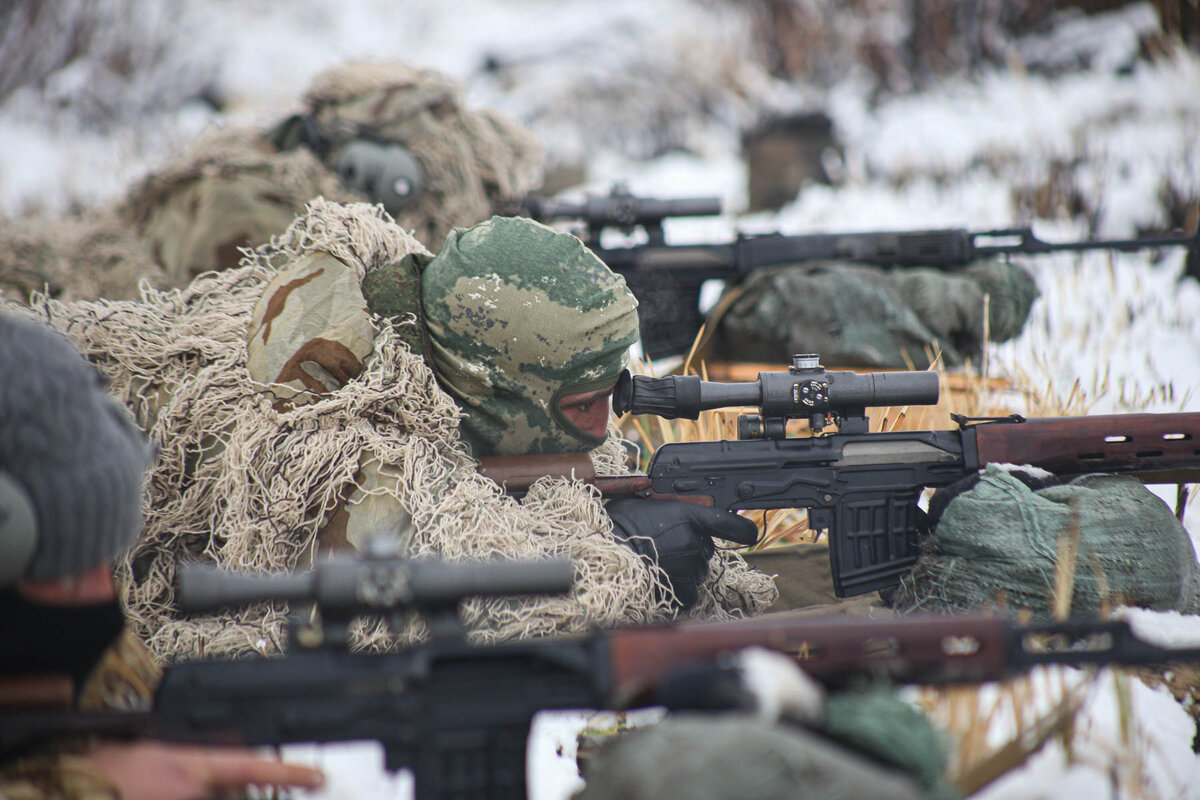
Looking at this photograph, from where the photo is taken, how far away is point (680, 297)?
14.6 ft

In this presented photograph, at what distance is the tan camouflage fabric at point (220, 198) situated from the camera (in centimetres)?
356

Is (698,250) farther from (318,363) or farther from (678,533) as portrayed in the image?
(318,363)

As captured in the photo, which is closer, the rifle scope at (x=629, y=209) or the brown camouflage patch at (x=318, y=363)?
the brown camouflage patch at (x=318, y=363)

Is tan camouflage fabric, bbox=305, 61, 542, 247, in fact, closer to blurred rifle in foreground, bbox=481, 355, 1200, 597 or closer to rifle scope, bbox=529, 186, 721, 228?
rifle scope, bbox=529, 186, 721, 228

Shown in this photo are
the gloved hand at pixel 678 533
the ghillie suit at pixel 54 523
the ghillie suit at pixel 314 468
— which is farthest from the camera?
the gloved hand at pixel 678 533

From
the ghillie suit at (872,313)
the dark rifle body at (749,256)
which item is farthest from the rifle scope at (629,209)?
the ghillie suit at (872,313)

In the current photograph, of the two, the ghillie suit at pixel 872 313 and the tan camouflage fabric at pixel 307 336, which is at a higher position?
the tan camouflage fabric at pixel 307 336

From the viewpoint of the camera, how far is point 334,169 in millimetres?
3996

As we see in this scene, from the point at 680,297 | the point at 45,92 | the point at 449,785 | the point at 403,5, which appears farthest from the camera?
the point at 403,5

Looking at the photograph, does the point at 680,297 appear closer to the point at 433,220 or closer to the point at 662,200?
the point at 662,200

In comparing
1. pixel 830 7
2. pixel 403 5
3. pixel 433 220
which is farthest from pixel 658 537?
pixel 403 5

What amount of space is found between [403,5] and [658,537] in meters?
12.9

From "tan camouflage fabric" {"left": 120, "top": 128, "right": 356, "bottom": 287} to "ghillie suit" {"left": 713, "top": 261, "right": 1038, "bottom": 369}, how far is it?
6.69 feet

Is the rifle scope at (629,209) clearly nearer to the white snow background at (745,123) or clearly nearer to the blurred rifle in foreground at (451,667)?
the white snow background at (745,123)
